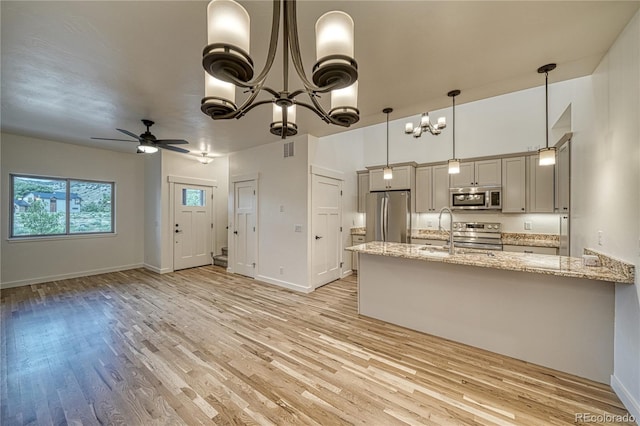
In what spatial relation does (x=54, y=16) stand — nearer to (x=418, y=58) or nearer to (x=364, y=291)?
(x=418, y=58)

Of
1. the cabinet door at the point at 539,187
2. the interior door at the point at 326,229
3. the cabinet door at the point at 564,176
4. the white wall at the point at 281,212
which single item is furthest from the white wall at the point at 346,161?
the cabinet door at the point at 564,176

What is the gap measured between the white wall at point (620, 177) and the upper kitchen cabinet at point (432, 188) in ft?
8.14

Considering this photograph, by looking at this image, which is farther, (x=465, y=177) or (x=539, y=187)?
(x=465, y=177)

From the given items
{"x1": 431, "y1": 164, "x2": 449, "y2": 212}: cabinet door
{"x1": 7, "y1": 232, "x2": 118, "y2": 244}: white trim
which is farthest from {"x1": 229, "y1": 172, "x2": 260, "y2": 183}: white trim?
{"x1": 431, "y1": 164, "x2": 449, "y2": 212}: cabinet door

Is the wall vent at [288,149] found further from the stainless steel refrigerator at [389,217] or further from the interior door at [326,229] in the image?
the stainless steel refrigerator at [389,217]

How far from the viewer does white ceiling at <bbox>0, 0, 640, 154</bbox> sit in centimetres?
166

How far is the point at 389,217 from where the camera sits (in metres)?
5.18

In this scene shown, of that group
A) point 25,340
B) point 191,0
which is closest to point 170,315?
point 25,340

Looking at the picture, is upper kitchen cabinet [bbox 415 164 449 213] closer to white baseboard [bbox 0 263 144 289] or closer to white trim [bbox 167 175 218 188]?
white trim [bbox 167 175 218 188]

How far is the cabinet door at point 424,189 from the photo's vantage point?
5098 millimetres

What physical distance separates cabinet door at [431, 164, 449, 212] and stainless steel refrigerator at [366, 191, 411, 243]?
51 cm

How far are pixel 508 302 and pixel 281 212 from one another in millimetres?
3495
